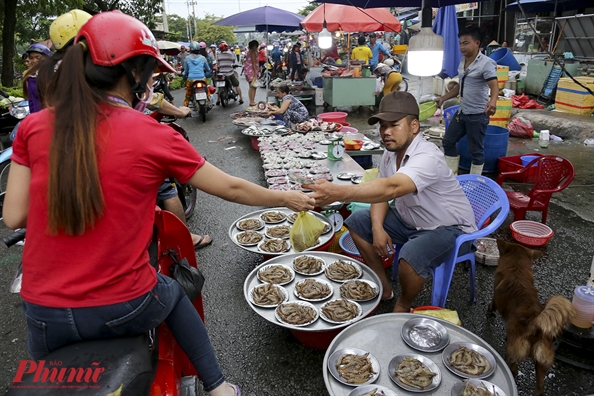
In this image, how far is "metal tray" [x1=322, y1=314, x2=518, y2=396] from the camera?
2359 millimetres

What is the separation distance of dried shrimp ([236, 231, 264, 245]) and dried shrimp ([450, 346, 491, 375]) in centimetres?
231

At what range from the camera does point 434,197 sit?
10.1 feet

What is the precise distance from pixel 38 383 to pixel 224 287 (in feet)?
9.06

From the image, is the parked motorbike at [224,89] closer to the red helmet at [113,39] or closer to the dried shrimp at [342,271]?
the dried shrimp at [342,271]

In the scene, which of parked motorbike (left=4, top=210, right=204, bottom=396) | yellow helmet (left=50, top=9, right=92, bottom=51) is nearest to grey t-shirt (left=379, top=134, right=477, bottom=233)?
parked motorbike (left=4, top=210, right=204, bottom=396)

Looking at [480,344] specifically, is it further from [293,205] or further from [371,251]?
[293,205]

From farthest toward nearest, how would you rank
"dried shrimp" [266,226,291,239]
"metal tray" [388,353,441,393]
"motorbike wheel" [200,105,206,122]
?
1. "motorbike wheel" [200,105,206,122]
2. "dried shrimp" [266,226,291,239]
3. "metal tray" [388,353,441,393]

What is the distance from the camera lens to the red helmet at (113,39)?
1518mm

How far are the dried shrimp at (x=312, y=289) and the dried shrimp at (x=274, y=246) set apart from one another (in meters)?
0.64

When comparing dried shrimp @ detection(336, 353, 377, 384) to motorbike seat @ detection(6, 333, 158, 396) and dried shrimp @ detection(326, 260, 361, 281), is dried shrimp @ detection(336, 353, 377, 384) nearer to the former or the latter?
dried shrimp @ detection(326, 260, 361, 281)

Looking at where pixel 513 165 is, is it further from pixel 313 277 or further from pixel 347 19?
pixel 347 19

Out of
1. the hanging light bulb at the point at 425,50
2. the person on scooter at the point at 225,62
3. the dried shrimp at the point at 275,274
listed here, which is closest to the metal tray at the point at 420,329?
the dried shrimp at the point at 275,274

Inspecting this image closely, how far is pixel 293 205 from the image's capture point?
254 centimetres

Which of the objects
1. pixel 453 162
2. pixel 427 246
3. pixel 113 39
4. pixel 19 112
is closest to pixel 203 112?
pixel 19 112
